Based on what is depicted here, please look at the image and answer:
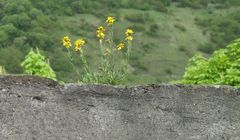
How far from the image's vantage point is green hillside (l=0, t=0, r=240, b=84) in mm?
56125

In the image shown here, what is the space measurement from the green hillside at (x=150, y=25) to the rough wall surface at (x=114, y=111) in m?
42.7

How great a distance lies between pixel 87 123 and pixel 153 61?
61.4m

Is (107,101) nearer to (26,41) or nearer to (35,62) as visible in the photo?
(35,62)

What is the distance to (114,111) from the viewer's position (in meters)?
3.79

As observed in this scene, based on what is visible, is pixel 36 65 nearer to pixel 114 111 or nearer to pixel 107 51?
pixel 107 51

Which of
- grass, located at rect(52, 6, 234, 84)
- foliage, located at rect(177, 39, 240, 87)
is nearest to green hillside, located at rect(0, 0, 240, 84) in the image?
grass, located at rect(52, 6, 234, 84)

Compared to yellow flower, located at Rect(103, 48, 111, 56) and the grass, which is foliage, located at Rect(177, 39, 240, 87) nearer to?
yellow flower, located at Rect(103, 48, 111, 56)

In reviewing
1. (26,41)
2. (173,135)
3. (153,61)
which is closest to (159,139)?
(173,135)

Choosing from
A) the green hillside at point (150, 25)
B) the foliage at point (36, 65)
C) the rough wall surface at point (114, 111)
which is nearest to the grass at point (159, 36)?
the green hillside at point (150, 25)

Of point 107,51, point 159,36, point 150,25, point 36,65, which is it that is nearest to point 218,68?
point 107,51

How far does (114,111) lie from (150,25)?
73.6 metres

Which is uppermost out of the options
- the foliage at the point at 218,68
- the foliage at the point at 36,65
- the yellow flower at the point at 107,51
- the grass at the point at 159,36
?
the yellow flower at the point at 107,51

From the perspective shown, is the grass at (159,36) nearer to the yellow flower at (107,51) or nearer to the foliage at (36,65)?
the foliage at (36,65)

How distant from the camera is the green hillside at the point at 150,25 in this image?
184 ft
